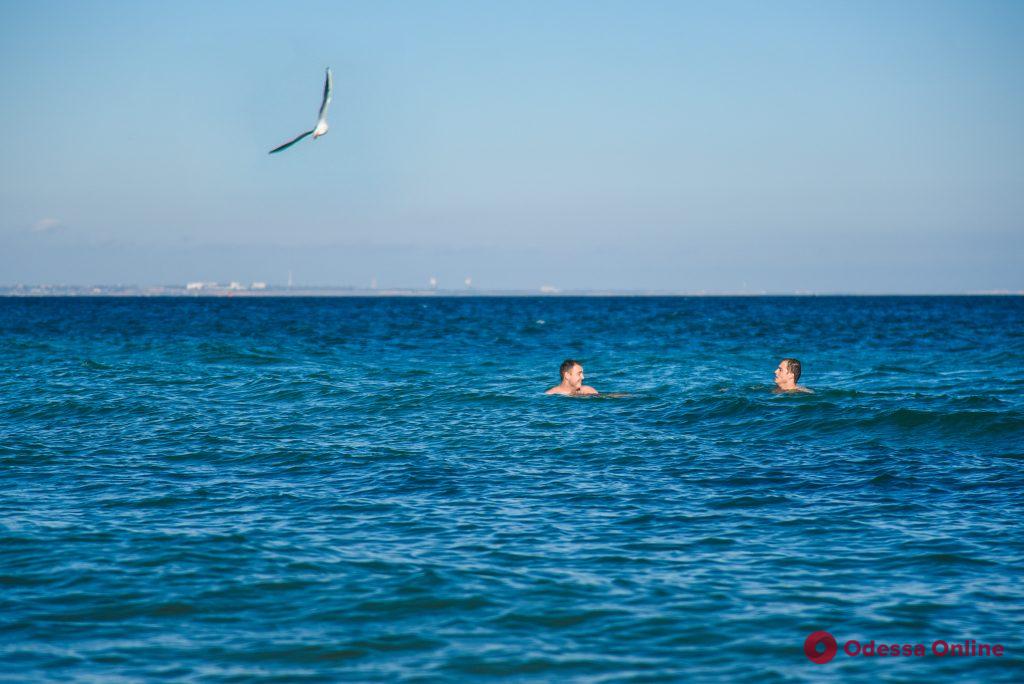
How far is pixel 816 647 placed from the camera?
7238 millimetres

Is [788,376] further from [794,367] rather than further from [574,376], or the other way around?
[574,376]

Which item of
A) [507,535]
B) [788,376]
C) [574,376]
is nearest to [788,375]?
[788,376]

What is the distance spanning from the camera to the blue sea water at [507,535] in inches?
285

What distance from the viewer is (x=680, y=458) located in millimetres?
14938

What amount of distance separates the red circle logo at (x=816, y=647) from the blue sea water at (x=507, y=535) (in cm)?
8

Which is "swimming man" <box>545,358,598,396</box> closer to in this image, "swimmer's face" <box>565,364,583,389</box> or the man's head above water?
"swimmer's face" <box>565,364,583,389</box>

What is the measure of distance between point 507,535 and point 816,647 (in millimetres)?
3849

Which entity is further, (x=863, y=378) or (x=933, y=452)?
(x=863, y=378)

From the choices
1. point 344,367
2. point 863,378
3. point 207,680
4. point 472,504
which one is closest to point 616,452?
point 472,504

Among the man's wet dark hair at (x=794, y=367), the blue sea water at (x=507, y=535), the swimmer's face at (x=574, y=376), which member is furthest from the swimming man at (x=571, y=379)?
the man's wet dark hair at (x=794, y=367)

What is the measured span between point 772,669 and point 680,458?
319 inches

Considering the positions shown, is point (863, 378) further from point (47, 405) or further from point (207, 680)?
point (207, 680)

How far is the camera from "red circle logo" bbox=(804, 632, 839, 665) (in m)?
7.07

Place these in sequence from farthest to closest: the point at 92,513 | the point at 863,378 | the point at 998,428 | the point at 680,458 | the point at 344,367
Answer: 1. the point at 344,367
2. the point at 863,378
3. the point at 998,428
4. the point at 680,458
5. the point at 92,513
